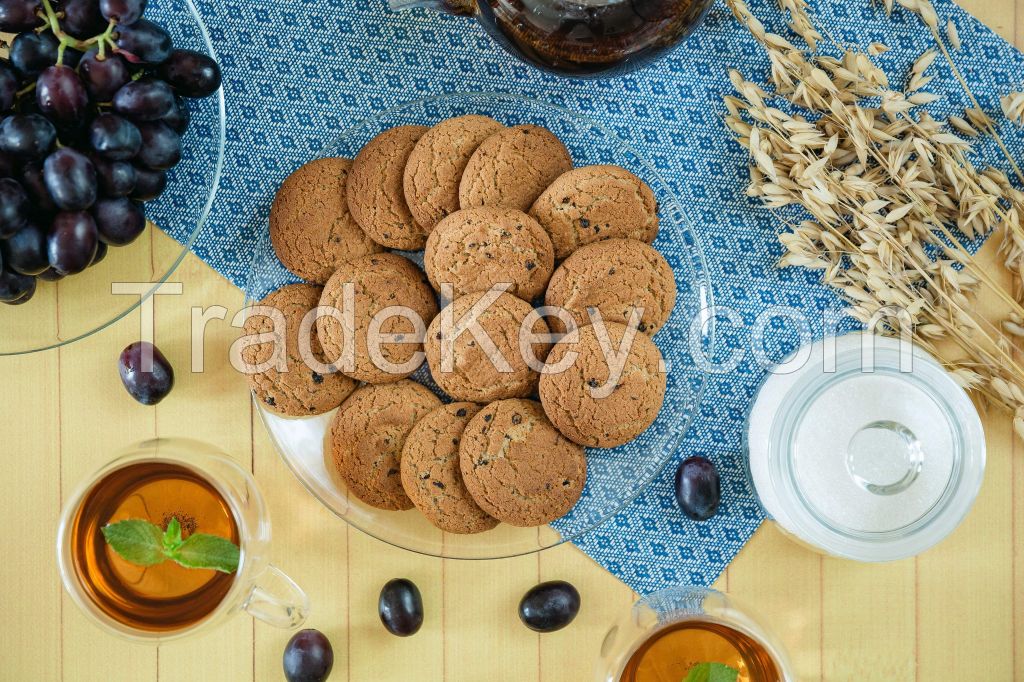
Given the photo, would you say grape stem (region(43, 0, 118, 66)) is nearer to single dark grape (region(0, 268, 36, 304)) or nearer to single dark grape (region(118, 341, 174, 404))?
single dark grape (region(0, 268, 36, 304))

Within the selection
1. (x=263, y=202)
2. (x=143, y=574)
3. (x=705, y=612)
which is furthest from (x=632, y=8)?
(x=143, y=574)

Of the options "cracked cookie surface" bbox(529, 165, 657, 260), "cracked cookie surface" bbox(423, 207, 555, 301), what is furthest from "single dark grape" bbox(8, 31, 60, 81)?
"cracked cookie surface" bbox(529, 165, 657, 260)

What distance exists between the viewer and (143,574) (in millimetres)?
1057

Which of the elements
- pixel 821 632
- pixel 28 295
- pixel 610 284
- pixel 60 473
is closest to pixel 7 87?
pixel 28 295

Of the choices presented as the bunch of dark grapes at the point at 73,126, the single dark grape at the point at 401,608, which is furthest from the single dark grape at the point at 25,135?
the single dark grape at the point at 401,608

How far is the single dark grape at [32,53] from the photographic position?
2.95 feet

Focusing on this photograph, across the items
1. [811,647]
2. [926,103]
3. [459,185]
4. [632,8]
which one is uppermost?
[632,8]

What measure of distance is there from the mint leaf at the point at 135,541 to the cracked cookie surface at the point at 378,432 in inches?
9.1

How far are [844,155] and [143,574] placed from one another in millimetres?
1055

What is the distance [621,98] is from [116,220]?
0.65m

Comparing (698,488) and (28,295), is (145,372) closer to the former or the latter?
(28,295)

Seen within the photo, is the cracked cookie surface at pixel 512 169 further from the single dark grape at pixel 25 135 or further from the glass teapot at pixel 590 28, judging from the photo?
the single dark grape at pixel 25 135

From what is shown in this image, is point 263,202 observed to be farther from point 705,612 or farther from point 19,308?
point 705,612

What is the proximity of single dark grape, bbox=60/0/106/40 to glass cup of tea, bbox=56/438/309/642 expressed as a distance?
48cm
